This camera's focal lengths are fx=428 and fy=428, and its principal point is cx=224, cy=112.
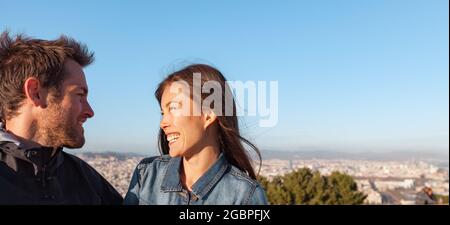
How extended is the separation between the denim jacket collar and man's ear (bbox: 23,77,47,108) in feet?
2.39

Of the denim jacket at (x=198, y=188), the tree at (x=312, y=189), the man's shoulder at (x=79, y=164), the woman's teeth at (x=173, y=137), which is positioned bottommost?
the tree at (x=312, y=189)

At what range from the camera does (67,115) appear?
221cm

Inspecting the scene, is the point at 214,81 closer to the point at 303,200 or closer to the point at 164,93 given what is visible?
the point at 164,93

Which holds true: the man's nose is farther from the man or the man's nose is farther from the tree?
the tree

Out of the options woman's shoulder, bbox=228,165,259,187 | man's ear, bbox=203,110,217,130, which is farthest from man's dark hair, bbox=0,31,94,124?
woman's shoulder, bbox=228,165,259,187

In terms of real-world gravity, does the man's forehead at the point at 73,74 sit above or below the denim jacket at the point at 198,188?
above

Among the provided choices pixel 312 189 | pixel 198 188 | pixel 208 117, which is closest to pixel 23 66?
pixel 208 117

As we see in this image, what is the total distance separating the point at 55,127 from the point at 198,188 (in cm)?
79

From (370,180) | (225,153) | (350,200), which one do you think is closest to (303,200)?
(350,200)

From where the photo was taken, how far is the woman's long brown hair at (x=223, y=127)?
224 centimetres

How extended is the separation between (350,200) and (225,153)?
19.4 meters

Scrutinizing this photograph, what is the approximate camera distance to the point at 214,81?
87.7 inches

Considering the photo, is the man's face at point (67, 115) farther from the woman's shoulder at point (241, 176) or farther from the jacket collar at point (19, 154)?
the woman's shoulder at point (241, 176)

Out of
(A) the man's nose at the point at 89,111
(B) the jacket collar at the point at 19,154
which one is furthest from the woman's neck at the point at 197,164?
(B) the jacket collar at the point at 19,154
